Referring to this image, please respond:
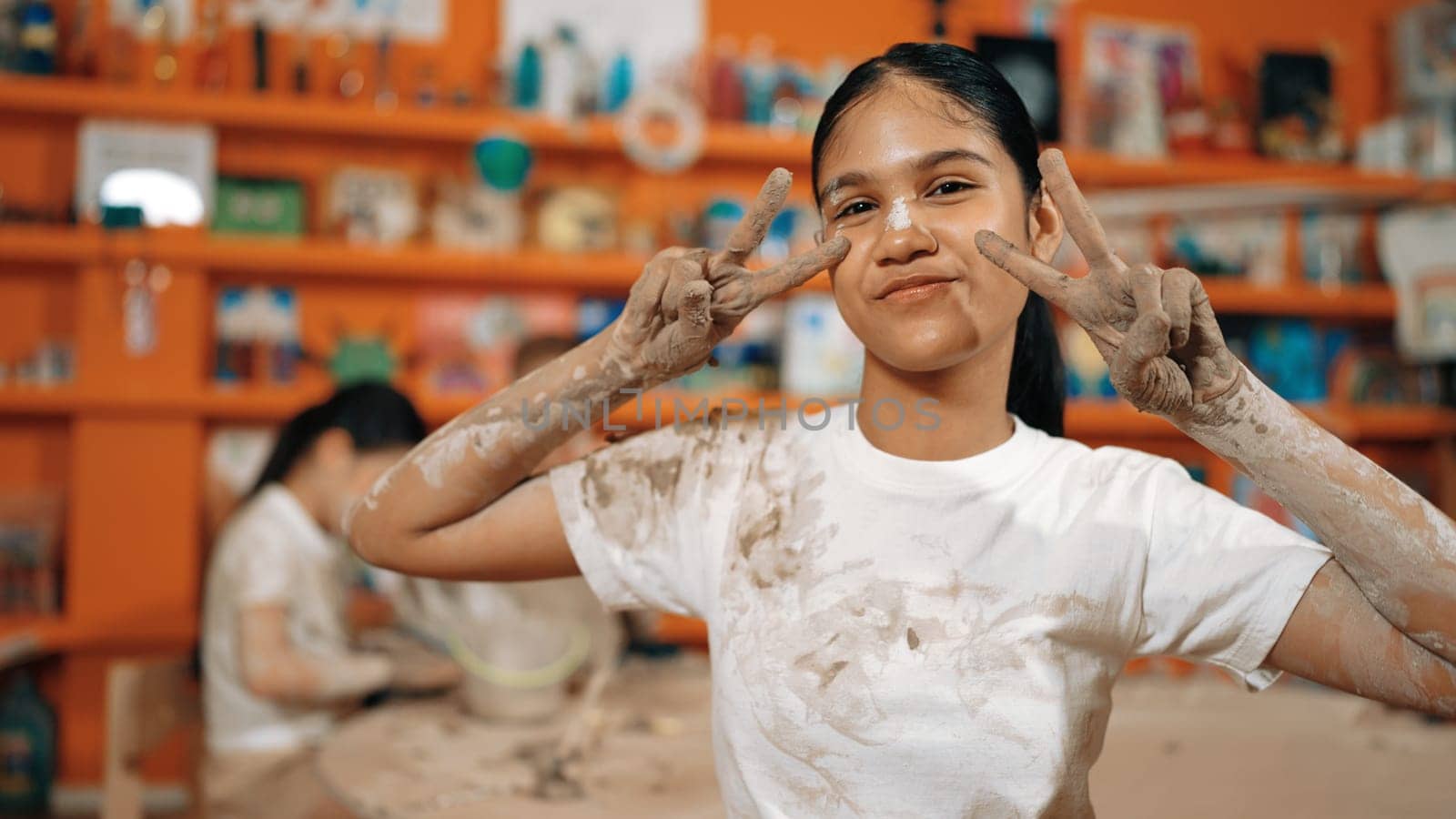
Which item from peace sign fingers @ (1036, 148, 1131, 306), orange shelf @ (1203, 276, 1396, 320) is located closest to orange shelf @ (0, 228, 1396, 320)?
orange shelf @ (1203, 276, 1396, 320)

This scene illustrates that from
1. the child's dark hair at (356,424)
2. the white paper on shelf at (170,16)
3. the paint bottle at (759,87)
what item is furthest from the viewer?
the paint bottle at (759,87)

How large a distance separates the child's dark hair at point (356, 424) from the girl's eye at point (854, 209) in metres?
1.45

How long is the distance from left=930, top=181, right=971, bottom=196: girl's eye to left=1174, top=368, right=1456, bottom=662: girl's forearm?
0.25m

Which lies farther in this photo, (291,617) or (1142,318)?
(291,617)

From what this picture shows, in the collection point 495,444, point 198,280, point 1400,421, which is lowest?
point 1400,421

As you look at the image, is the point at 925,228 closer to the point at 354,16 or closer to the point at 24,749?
the point at 354,16

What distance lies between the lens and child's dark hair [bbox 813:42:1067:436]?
34.9 inches

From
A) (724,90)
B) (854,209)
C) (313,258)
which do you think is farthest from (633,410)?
(854,209)

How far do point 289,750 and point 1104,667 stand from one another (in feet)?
5.32

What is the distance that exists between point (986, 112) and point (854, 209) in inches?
5.3

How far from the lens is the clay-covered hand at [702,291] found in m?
0.84

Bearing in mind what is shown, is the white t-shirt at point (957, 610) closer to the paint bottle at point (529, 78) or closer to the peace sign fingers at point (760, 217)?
the peace sign fingers at point (760, 217)

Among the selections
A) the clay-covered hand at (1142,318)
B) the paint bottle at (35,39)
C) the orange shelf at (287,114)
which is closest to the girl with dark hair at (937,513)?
the clay-covered hand at (1142,318)

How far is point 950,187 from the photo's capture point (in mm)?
873
